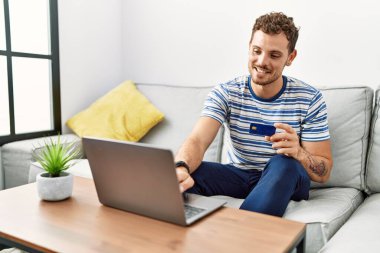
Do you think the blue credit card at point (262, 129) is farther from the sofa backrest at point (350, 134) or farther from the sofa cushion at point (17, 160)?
the sofa cushion at point (17, 160)

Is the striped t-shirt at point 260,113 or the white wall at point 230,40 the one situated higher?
the white wall at point 230,40

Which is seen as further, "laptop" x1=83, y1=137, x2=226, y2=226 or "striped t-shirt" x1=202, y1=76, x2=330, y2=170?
"striped t-shirt" x1=202, y1=76, x2=330, y2=170

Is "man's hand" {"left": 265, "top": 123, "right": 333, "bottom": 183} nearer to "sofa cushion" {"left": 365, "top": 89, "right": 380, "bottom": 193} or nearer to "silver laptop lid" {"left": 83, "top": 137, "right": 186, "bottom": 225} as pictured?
"sofa cushion" {"left": 365, "top": 89, "right": 380, "bottom": 193}

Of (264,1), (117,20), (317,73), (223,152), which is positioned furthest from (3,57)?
(317,73)

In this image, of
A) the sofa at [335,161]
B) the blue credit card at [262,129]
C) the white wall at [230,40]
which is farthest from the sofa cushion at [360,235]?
the white wall at [230,40]

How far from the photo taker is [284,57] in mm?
1565

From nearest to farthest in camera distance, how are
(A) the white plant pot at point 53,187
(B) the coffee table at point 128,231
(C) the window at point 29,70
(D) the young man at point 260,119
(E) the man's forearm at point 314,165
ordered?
(B) the coffee table at point 128,231 < (A) the white plant pot at point 53,187 < (E) the man's forearm at point 314,165 < (D) the young man at point 260,119 < (C) the window at point 29,70

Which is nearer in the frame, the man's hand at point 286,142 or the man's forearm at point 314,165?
the man's hand at point 286,142

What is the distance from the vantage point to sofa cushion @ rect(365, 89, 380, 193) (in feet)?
5.35

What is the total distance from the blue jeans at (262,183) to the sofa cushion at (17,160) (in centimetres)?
100

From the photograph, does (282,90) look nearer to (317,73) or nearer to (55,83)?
(317,73)

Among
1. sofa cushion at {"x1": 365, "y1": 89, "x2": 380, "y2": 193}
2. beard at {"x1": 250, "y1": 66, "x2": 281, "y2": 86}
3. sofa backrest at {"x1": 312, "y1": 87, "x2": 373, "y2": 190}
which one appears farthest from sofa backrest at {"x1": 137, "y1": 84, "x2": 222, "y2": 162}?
sofa cushion at {"x1": 365, "y1": 89, "x2": 380, "y2": 193}

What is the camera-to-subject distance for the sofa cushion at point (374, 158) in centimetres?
163

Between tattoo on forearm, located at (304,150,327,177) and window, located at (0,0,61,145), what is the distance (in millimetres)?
1733
